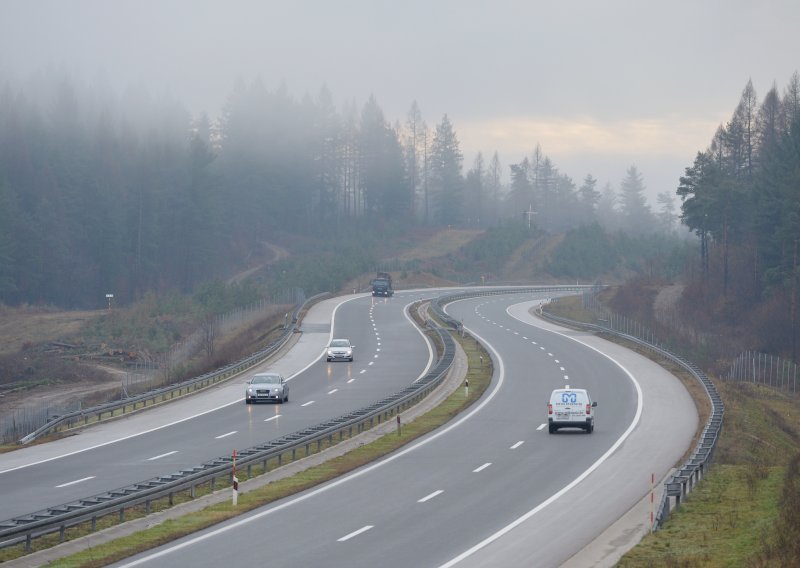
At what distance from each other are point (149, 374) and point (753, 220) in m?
59.7

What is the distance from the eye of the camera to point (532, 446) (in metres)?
34.9

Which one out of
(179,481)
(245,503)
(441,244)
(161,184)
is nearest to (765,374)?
(245,503)

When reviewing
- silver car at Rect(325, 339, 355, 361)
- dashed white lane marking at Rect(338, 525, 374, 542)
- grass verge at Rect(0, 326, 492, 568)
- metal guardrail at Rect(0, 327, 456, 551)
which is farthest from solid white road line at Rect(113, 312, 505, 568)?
silver car at Rect(325, 339, 355, 361)

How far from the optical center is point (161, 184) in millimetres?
147625

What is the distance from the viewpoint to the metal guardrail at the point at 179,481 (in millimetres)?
20625

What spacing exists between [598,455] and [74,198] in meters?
110

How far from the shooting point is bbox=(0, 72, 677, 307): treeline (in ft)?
419

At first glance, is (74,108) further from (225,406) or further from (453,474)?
(453,474)

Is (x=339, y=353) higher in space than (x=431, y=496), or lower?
lower

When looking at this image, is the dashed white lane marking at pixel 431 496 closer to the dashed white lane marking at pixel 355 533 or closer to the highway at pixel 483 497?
the highway at pixel 483 497

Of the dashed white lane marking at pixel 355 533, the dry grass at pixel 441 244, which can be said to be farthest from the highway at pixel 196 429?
the dry grass at pixel 441 244

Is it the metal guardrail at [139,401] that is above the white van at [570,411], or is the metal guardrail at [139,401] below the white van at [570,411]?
below

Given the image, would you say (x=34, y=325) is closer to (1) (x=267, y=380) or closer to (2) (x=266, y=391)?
(1) (x=267, y=380)

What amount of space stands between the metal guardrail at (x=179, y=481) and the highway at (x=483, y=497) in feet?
7.03
